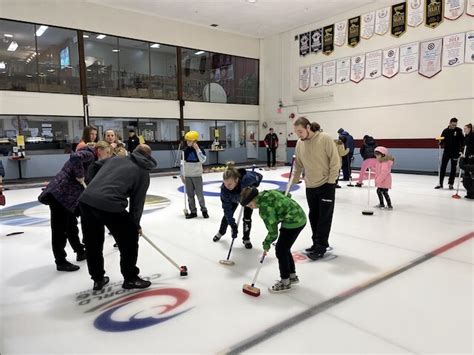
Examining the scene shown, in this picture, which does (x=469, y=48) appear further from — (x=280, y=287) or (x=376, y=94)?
(x=280, y=287)

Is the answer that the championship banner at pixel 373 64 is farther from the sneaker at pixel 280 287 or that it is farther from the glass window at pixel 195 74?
the sneaker at pixel 280 287

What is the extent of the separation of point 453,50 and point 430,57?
0.68 meters

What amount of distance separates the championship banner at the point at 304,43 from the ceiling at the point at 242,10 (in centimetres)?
48

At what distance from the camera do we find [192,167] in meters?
5.52

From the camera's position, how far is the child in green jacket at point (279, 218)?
103 inches

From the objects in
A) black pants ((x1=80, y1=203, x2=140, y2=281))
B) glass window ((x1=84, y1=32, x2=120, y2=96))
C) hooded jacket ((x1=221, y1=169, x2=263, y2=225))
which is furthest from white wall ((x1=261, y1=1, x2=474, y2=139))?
black pants ((x1=80, y1=203, x2=140, y2=281))

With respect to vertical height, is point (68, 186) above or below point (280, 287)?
Result: above

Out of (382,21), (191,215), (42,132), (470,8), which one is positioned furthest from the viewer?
(382,21)

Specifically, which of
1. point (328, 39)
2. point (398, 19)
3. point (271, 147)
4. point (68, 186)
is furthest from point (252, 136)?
point (68, 186)

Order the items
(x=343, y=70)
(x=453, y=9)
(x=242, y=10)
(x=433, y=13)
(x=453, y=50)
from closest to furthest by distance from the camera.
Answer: (x=453, y=9) → (x=453, y=50) → (x=433, y=13) → (x=242, y=10) → (x=343, y=70)

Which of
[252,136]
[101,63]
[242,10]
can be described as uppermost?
[242,10]

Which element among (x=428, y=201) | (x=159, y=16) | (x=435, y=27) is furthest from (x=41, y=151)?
(x=435, y=27)

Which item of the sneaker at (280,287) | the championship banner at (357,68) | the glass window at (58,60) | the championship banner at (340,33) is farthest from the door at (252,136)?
the sneaker at (280,287)

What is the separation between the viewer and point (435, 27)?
11.1 metres
